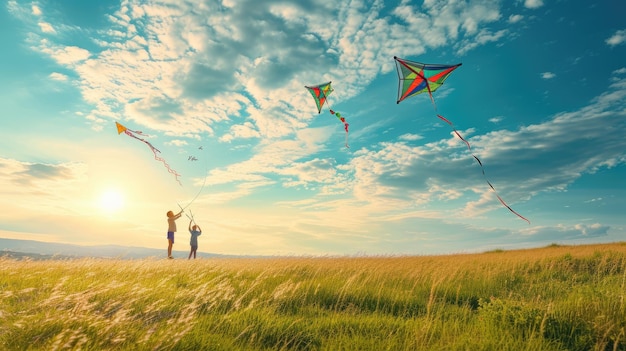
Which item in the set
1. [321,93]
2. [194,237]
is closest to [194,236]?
[194,237]

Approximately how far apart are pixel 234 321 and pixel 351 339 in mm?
1774

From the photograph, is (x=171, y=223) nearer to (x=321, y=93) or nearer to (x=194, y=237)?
(x=194, y=237)

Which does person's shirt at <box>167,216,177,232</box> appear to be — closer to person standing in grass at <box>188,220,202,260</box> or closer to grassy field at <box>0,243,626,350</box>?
person standing in grass at <box>188,220,202,260</box>

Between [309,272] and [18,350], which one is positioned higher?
[309,272]

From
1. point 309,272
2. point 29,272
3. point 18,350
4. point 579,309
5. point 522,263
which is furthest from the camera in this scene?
point 522,263

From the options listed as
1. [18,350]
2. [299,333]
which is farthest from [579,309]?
[18,350]

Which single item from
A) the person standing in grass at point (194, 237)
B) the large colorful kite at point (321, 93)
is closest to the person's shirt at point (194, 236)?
the person standing in grass at point (194, 237)

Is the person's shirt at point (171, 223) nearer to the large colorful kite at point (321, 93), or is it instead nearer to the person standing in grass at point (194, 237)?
the person standing in grass at point (194, 237)

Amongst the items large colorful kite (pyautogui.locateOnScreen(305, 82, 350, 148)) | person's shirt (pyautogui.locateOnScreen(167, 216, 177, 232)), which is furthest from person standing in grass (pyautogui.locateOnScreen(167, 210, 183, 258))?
large colorful kite (pyautogui.locateOnScreen(305, 82, 350, 148))

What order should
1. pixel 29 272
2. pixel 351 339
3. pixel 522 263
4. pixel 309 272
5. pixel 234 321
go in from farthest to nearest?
pixel 522 263 < pixel 309 272 < pixel 29 272 < pixel 234 321 < pixel 351 339

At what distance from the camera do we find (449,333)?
5.65m

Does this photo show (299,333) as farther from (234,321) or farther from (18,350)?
(18,350)

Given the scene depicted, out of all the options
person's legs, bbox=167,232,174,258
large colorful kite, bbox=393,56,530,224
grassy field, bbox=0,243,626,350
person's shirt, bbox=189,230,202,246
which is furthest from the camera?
person's shirt, bbox=189,230,202,246

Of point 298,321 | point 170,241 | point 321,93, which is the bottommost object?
point 298,321
